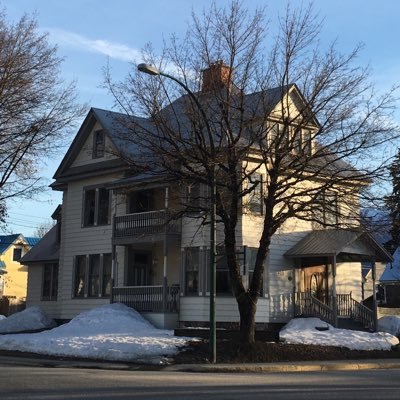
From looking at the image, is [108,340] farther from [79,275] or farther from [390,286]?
[390,286]

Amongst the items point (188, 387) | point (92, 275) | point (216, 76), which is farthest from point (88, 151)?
point (188, 387)

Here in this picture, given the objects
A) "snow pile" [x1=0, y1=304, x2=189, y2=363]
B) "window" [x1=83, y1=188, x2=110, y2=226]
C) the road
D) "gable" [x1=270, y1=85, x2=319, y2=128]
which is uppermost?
"gable" [x1=270, y1=85, x2=319, y2=128]

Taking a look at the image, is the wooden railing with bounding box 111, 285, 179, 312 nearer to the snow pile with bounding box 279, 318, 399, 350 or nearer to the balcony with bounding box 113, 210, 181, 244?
the balcony with bounding box 113, 210, 181, 244

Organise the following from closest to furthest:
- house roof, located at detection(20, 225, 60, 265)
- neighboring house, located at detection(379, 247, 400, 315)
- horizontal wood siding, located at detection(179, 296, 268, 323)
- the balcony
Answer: horizontal wood siding, located at detection(179, 296, 268, 323) < the balcony < house roof, located at detection(20, 225, 60, 265) < neighboring house, located at detection(379, 247, 400, 315)

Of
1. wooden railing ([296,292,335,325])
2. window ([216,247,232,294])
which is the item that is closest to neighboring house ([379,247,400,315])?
wooden railing ([296,292,335,325])

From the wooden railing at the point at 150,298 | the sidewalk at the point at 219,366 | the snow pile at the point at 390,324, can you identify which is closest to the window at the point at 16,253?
the wooden railing at the point at 150,298

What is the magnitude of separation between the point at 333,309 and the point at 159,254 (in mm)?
Result: 9228

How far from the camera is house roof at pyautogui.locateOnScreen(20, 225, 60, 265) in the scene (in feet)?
121

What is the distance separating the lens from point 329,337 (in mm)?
23969

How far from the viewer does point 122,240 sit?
97.0 feet

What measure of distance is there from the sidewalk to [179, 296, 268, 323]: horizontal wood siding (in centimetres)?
677

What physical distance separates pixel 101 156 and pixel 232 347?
15.4m

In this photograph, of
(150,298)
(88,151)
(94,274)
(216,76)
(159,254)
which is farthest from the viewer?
(88,151)

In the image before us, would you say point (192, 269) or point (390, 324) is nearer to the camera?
point (192, 269)
